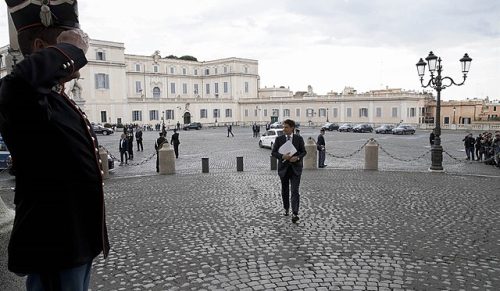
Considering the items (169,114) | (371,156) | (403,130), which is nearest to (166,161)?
(371,156)

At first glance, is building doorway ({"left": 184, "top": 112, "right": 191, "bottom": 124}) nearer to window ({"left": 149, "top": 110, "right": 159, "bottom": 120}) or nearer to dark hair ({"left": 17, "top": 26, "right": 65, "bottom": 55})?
window ({"left": 149, "top": 110, "right": 159, "bottom": 120})

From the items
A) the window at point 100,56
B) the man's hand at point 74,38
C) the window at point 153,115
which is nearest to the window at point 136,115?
the window at point 153,115

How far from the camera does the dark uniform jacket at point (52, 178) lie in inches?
73.9

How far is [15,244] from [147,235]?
17.1ft

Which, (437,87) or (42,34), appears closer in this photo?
(42,34)

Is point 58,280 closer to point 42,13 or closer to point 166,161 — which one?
point 42,13

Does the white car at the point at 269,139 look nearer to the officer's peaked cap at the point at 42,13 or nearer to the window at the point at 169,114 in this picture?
the officer's peaked cap at the point at 42,13

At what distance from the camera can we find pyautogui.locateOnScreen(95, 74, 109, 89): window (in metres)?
66.4

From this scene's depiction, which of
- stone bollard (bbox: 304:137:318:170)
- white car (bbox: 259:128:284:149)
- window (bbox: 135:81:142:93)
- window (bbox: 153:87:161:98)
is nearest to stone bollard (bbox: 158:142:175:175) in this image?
stone bollard (bbox: 304:137:318:170)

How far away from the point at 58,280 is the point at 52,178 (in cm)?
52

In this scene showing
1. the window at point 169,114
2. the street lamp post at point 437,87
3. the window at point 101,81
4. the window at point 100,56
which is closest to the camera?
the street lamp post at point 437,87

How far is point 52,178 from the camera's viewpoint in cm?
197

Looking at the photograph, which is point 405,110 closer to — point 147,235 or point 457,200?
point 457,200

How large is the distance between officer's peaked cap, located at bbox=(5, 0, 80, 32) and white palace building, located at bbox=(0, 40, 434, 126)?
2071 inches
